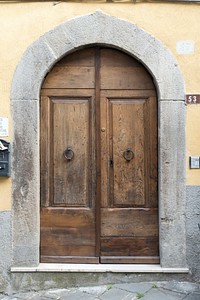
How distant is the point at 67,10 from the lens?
478 centimetres

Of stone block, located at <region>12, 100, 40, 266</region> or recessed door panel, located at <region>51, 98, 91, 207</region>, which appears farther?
recessed door panel, located at <region>51, 98, 91, 207</region>

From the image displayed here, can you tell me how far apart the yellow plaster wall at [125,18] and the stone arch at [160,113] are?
80 mm

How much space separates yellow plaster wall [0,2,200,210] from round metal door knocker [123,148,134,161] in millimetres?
636

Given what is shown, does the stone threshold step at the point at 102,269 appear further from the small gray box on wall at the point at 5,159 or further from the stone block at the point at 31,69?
the stone block at the point at 31,69

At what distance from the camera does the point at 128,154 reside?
488 cm

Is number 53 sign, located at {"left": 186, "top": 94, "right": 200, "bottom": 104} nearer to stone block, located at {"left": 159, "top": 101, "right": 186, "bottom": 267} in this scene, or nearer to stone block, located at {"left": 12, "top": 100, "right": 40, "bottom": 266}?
stone block, located at {"left": 159, "top": 101, "right": 186, "bottom": 267}

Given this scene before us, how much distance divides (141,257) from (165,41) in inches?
95.8

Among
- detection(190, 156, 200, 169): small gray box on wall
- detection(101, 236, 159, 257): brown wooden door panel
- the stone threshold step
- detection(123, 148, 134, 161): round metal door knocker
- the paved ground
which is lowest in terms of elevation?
the paved ground

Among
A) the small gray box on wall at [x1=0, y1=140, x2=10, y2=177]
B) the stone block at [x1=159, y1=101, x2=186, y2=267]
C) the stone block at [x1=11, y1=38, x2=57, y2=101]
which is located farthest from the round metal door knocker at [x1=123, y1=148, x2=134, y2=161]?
the small gray box on wall at [x1=0, y1=140, x2=10, y2=177]

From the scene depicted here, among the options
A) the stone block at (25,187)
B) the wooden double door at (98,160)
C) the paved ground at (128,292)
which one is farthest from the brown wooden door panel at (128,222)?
the stone block at (25,187)

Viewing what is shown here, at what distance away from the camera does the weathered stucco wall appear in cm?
475

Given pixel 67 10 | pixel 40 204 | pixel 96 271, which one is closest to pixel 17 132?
pixel 40 204

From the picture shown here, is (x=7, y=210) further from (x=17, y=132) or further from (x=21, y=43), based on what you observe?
(x=21, y=43)

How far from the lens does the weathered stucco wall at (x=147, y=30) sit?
4.75 metres
